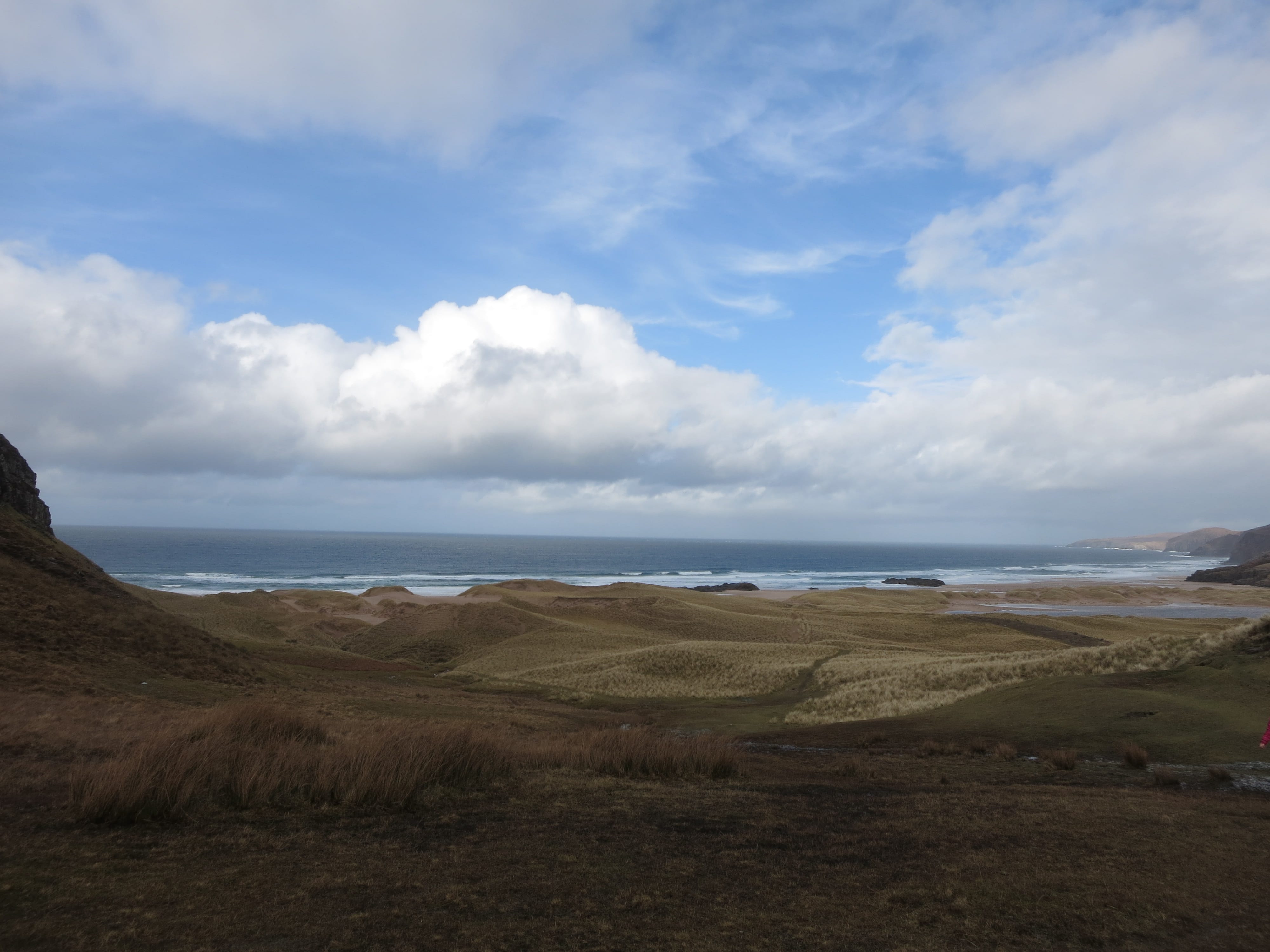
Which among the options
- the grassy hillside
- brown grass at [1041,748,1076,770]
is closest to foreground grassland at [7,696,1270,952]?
brown grass at [1041,748,1076,770]

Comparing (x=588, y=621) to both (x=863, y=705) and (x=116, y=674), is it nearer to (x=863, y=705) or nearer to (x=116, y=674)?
(x=863, y=705)

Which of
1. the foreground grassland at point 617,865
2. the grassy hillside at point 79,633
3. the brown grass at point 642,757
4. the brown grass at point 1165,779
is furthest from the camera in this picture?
the grassy hillside at point 79,633

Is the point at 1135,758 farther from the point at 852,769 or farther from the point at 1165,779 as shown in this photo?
the point at 852,769

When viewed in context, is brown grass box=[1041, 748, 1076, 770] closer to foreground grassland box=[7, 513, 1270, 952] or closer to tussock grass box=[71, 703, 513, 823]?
foreground grassland box=[7, 513, 1270, 952]

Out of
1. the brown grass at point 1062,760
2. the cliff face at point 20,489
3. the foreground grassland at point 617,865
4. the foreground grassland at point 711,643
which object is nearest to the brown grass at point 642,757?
Result: the foreground grassland at point 617,865

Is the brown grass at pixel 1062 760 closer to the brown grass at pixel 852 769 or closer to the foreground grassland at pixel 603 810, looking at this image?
the foreground grassland at pixel 603 810

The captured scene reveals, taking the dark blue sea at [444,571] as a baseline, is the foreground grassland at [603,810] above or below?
above

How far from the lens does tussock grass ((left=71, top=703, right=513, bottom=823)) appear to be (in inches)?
301

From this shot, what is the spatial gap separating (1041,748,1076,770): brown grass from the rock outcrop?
4931 inches

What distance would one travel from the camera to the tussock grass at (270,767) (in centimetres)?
766

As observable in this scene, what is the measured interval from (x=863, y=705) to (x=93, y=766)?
21.9m

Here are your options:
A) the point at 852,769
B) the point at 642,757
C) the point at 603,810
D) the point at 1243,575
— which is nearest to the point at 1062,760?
the point at 852,769

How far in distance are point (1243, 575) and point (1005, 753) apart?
13536cm

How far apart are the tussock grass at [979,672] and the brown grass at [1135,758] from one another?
8.41m
